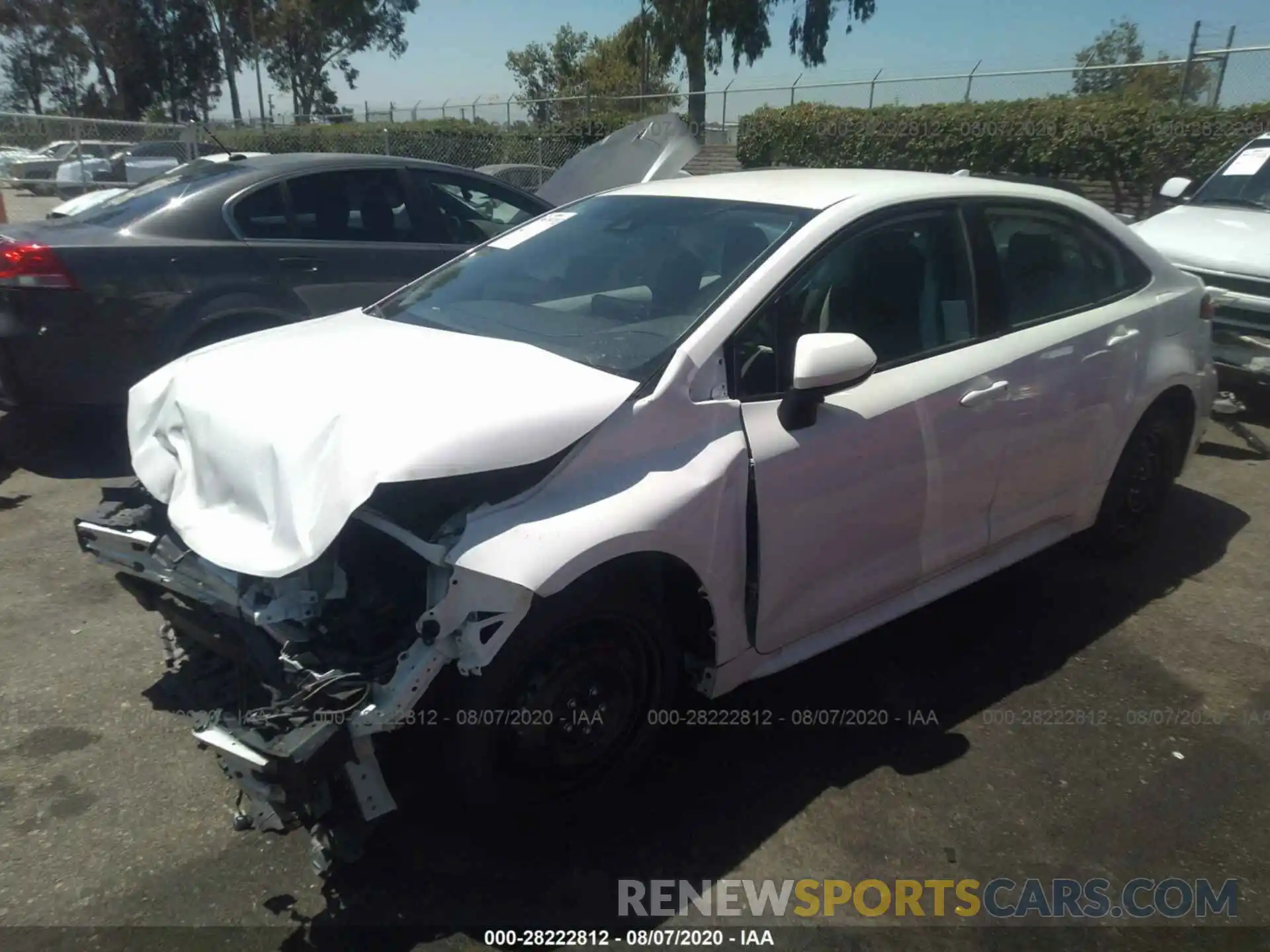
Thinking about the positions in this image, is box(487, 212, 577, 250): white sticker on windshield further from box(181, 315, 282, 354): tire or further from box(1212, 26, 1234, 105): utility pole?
box(1212, 26, 1234, 105): utility pole

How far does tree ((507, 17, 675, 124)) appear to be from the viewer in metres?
24.4

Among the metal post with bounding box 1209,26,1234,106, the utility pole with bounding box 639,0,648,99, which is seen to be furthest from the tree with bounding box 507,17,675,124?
the metal post with bounding box 1209,26,1234,106

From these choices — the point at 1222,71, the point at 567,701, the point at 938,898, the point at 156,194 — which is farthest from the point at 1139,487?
the point at 1222,71

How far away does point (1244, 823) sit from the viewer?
298 cm

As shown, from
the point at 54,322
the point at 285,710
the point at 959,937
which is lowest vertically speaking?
the point at 959,937

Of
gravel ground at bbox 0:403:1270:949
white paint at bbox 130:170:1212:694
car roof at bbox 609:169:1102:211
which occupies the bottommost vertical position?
gravel ground at bbox 0:403:1270:949

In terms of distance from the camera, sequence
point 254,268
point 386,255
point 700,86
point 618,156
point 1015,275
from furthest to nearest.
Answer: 1. point 700,86
2. point 618,156
3. point 386,255
4. point 254,268
5. point 1015,275

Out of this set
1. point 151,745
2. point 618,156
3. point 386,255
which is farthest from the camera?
point 618,156

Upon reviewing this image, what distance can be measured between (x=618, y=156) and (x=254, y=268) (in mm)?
3291

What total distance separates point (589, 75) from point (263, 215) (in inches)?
1899

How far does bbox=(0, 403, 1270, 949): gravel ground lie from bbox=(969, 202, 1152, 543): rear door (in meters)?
0.63

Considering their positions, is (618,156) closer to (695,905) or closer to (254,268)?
(254,268)

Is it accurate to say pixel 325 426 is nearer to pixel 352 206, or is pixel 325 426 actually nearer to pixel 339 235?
pixel 339 235

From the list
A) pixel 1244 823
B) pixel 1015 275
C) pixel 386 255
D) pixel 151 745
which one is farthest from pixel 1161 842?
pixel 386 255
